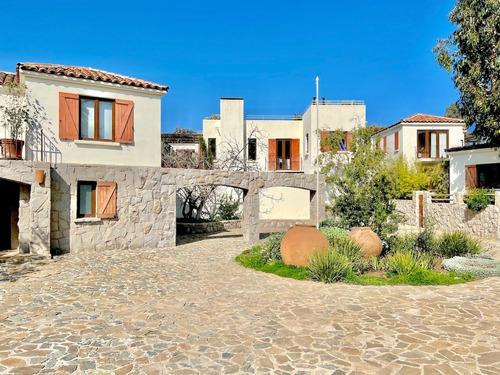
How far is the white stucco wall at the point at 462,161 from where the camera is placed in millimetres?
20862

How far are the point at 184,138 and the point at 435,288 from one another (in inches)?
886

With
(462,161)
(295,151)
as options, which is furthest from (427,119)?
(295,151)

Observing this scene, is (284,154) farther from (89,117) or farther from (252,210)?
(89,117)

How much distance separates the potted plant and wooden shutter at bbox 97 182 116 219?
2.58m

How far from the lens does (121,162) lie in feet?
41.3

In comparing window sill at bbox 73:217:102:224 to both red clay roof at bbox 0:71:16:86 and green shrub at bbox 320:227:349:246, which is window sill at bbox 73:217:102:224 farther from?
green shrub at bbox 320:227:349:246

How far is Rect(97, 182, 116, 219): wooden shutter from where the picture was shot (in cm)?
1185

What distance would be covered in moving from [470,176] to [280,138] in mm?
12730

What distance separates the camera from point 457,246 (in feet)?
34.6

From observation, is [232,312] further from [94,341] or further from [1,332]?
[1,332]

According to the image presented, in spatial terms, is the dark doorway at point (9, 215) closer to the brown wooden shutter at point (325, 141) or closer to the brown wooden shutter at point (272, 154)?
the brown wooden shutter at point (272, 154)

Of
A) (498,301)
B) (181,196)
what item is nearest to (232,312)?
(498,301)

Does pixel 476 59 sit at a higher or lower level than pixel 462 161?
higher

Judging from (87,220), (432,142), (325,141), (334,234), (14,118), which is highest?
(432,142)
